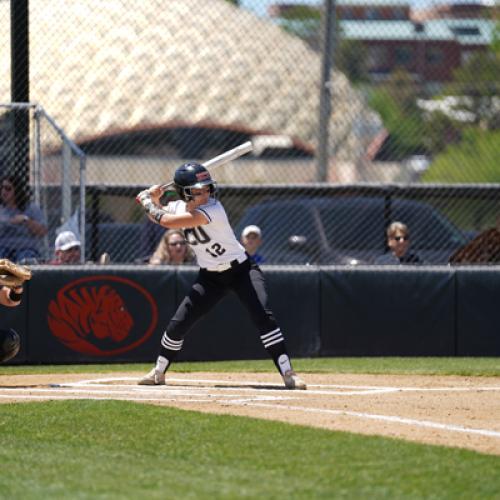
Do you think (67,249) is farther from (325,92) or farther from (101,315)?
(325,92)

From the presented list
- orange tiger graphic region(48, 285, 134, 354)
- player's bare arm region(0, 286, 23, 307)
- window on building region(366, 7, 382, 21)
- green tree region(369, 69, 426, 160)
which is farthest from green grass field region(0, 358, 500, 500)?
green tree region(369, 69, 426, 160)

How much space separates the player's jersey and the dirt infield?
3.01 feet

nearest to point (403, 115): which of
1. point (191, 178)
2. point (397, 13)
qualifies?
point (397, 13)

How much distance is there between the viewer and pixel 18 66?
39.5 ft

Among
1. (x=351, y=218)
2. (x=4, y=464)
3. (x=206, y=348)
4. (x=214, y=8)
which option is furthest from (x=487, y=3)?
(x=4, y=464)

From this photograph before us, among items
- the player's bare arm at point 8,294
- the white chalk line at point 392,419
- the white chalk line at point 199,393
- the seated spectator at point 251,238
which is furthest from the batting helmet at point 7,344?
the seated spectator at point 251,238

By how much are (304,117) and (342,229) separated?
15.2 meters

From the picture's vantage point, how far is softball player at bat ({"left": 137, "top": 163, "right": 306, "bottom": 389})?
845 cm

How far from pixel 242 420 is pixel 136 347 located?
4.58m

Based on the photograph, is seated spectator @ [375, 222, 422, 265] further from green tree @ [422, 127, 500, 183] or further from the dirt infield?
green tree @ [422, 127, 500, 183]

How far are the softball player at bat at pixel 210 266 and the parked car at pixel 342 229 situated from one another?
15.0 ft

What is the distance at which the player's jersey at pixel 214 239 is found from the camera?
8469 mm

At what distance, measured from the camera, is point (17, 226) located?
1141cm

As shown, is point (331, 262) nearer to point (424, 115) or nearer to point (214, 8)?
point (214, 8)
